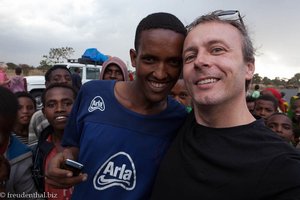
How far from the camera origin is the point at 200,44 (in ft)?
4.56

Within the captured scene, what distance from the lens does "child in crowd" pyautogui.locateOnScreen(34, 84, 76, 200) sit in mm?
2174

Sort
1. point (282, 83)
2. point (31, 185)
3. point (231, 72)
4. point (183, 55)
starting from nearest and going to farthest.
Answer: point (231, 72) → point (183, 55) → point (31, 185) → point (282, 83)

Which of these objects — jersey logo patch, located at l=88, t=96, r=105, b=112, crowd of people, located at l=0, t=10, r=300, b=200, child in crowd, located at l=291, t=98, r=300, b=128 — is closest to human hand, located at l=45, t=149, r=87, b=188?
crowd of people, located at l=0, t=10, r=300, b=200

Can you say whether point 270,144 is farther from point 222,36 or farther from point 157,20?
point 157,20

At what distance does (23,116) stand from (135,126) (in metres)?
2.51

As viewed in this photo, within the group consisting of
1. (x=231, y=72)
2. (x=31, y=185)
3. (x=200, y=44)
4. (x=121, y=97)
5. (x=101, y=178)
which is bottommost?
(x=31, y=185)

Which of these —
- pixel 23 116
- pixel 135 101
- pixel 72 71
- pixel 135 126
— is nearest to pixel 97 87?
pixel 135 101

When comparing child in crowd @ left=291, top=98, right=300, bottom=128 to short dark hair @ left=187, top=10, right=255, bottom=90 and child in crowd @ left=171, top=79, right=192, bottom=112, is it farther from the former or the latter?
short dark hair @ left=187, top=10, right=255, bottom=90

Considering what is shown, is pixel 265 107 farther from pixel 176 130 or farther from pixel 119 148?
pixel 119 148

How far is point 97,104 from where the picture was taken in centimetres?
155

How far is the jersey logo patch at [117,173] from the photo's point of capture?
4.65 feet

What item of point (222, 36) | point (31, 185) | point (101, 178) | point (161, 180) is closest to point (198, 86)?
point (222, 36)

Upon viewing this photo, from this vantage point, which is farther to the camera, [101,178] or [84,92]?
[84,92]

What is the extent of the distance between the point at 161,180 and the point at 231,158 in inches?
14.1
